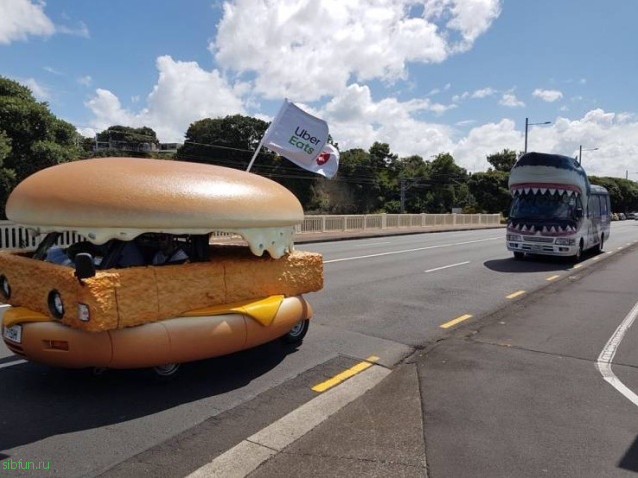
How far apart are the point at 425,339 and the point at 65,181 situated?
474cm

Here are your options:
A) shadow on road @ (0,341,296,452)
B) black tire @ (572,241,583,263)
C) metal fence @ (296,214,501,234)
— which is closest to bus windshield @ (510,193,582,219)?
black tire @ (572,241,583,263)

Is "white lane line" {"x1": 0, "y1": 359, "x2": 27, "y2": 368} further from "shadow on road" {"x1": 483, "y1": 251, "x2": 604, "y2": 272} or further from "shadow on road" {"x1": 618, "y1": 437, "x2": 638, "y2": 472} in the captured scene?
"shadow on road" {"x1": 483, "y1": 251, "x2": 604, "y2": 272}

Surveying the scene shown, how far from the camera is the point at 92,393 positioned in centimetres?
478

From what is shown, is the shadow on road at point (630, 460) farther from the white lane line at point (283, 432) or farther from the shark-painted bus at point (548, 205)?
the shark-painted bus at point (548, 205)

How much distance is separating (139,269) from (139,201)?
619 mm

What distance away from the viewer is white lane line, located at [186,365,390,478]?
3.53 meters

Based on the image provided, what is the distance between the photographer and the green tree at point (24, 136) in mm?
16250

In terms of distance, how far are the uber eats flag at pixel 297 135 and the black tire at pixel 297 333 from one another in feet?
8.84

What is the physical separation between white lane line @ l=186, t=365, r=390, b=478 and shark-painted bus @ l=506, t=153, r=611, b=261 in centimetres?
1227

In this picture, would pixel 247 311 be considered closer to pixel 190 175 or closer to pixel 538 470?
pixel 190 175

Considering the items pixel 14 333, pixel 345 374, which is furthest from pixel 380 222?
pixel 14 333

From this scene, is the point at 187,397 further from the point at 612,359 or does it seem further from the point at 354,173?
the point at 354,173

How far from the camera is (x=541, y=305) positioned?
375 inches

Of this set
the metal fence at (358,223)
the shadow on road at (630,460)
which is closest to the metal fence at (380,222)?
the metal fence at (358,223)
